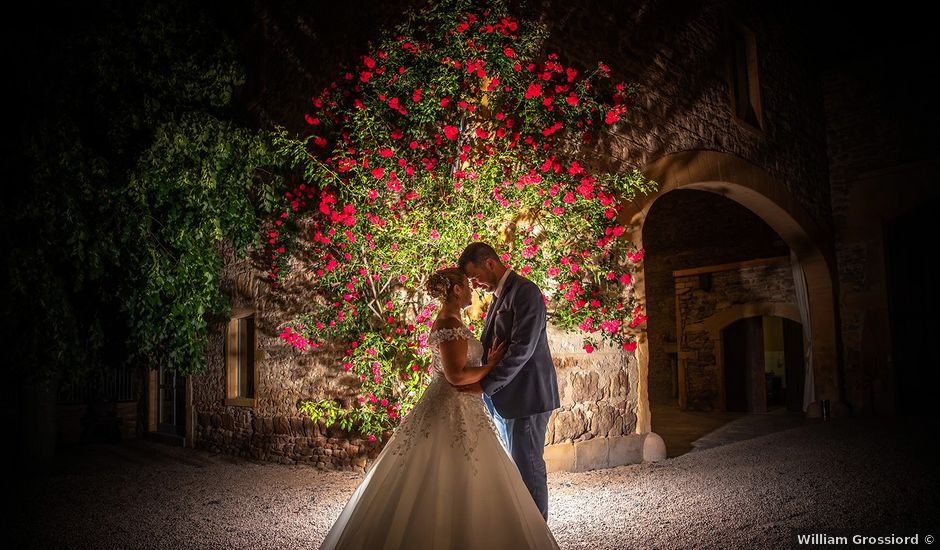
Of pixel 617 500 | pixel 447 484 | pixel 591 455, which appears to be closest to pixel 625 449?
pixel 591 455

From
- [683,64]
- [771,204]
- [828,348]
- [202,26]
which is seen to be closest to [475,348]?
[202,26]

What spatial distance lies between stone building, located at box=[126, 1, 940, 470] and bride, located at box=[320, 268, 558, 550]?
2860mm

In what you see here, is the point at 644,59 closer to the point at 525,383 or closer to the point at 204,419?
the point at 525,383

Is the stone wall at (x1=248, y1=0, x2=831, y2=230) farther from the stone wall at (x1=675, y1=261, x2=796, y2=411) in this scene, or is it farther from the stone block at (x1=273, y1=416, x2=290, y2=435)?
the stone block at (x1=273, y1=416, x2=290, y2=435)

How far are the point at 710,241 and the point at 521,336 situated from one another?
10.9m

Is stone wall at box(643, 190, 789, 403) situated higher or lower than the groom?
higher

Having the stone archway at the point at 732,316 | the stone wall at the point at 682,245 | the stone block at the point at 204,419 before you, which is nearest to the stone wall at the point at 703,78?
the stone archway at the point at 732,316

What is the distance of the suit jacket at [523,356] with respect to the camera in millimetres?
3113

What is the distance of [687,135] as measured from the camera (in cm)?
753

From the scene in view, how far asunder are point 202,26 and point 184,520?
196 inches

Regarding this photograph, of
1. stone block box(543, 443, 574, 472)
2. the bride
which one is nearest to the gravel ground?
stone block box(543, 443, 574, 472)

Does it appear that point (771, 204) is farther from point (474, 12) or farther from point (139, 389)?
point (139, 389)

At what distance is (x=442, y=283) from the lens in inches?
122

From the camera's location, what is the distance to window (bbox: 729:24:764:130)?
909 centimetres
